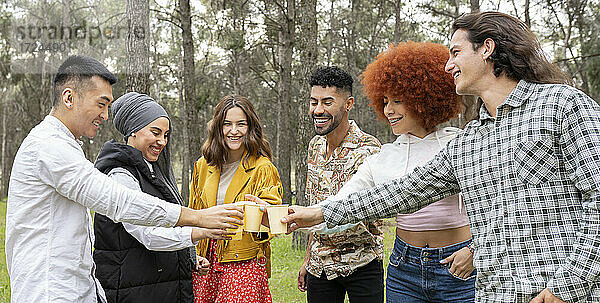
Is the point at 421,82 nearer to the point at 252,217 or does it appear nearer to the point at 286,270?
the point at 252,217

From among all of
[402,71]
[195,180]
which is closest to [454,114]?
[402,71]

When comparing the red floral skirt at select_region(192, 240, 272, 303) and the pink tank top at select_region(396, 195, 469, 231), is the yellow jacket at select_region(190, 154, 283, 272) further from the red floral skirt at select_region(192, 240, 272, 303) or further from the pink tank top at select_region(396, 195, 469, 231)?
the pink tank top at select_region(396, 195, 469, 231)

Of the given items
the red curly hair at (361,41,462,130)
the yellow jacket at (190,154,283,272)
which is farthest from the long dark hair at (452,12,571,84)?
the yellow jacket at (190,154,283,272)

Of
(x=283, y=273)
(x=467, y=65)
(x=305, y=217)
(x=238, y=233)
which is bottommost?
(x=283, y=273)

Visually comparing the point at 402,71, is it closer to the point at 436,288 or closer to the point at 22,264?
the point at 436,288

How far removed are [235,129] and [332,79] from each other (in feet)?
2.52

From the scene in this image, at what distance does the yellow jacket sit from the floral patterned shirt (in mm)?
349

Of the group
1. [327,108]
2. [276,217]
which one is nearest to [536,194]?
[276,217]

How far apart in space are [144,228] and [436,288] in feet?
5.44

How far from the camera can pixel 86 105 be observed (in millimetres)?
2887

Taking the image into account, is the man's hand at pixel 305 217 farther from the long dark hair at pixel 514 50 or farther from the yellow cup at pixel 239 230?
the long dark hair at pixel 514 50

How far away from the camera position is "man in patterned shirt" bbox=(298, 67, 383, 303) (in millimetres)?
3717

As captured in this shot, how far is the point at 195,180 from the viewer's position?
390 cm

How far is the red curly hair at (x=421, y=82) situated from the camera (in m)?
3.27
